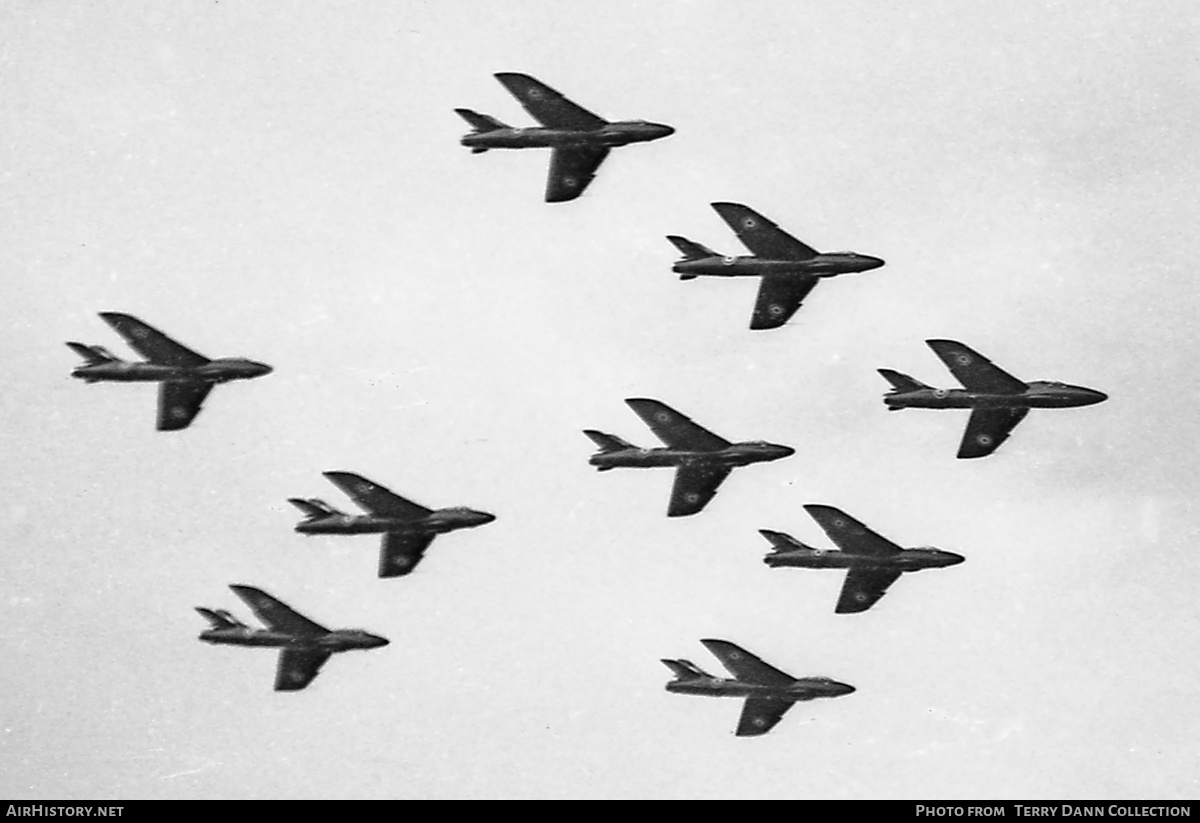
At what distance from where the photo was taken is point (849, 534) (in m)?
121

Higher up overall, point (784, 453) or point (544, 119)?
point (544, 119)

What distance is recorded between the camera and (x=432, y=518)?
11969 cm

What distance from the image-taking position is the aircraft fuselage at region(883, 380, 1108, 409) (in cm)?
11581

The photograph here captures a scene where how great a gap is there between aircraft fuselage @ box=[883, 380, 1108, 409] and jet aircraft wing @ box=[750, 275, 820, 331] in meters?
7.74

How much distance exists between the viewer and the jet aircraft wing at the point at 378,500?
391 ft

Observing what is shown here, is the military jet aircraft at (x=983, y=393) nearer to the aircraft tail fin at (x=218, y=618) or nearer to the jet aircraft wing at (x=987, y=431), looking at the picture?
the jet aircraft wing at (x=987, y=431)

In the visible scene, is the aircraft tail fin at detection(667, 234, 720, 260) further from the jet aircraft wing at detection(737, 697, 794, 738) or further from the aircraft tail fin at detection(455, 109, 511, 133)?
the jet aircraft wing at detection(737, 697, 794, 738)


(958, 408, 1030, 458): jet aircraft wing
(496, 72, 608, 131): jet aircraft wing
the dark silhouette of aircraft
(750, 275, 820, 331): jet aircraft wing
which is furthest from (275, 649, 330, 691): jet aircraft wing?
(958, 408, 1030, 458): jet aircraft wing

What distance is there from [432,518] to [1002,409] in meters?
33.6

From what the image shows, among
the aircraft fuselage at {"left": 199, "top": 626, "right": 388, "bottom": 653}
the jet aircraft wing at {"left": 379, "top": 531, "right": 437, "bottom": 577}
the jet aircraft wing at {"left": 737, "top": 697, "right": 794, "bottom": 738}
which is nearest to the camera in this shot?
the jet aircraft wing at {"left": 379, "top": 531, "right": 437, "bottom": 577}
